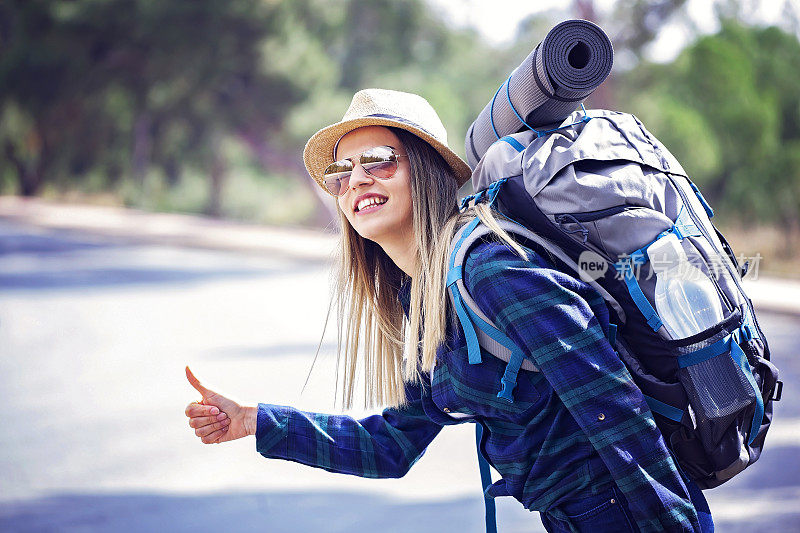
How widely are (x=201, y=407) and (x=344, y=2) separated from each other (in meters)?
21.2

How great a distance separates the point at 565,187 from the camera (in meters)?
1.57

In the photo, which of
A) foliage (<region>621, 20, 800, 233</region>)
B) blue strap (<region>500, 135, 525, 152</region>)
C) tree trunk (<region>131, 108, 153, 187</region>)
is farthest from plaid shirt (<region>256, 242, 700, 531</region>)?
tree trunk (<region>131, 108, 153, 187</region>)

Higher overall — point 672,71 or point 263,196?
point 263,196

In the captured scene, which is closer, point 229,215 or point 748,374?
point 748,374

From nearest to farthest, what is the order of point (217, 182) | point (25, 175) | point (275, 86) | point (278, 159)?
point (275, 86) → point (278, 159) → point (217, 182) → point (25, 175)

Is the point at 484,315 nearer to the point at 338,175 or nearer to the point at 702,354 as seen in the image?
the point at 702,354

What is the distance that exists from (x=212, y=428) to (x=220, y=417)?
3cm

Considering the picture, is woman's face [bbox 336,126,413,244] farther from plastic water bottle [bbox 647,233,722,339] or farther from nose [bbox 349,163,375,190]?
plastic water bottle [bbox 647,233,722,339]

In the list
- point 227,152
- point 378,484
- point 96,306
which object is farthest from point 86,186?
point 378,484

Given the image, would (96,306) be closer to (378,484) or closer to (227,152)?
(378,484)

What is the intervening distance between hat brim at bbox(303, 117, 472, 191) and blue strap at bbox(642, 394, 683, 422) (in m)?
0.65

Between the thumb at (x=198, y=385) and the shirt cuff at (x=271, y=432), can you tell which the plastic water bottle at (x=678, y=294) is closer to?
the shirt cuff at (x=271, y=432)

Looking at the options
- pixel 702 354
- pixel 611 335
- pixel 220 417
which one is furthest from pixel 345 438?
pixel 702 354

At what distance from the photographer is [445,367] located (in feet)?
5.43
